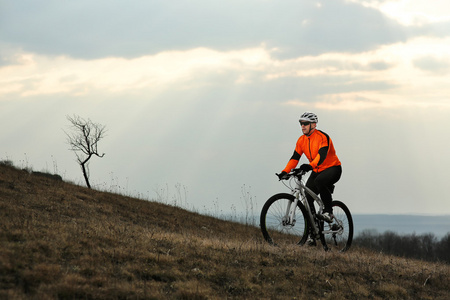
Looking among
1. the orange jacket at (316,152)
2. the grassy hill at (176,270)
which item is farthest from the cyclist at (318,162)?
the grassy hill at (176,270)

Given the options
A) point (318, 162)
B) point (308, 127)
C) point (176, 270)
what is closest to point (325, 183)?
point (318, 162)

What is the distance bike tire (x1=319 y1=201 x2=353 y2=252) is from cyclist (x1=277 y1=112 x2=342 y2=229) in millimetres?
258

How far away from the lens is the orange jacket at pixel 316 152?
10.3 meters

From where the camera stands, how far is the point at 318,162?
10203 mm

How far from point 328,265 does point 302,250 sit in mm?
813

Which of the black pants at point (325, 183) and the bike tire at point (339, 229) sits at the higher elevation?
the black pants at point (325, 183)

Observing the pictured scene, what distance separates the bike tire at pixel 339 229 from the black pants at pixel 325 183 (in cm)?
39

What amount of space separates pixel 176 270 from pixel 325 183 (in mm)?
4442

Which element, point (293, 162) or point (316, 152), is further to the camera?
point (293, 162)

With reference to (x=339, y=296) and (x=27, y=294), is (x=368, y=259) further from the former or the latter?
(x=27, y=294)

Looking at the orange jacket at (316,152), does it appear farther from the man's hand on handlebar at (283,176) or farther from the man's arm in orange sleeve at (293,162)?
the man's hand on handlebar at (283,176)

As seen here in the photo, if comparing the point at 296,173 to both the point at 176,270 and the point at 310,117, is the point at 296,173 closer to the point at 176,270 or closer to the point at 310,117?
the point at 310,117

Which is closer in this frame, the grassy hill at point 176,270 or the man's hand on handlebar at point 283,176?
the grassy hill at point 176,270

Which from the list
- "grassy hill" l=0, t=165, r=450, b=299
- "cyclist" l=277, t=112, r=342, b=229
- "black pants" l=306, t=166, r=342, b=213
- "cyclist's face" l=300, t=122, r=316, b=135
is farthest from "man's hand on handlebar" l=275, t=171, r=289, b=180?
"grassy hill" l=0, t=165, r=450, b=299
